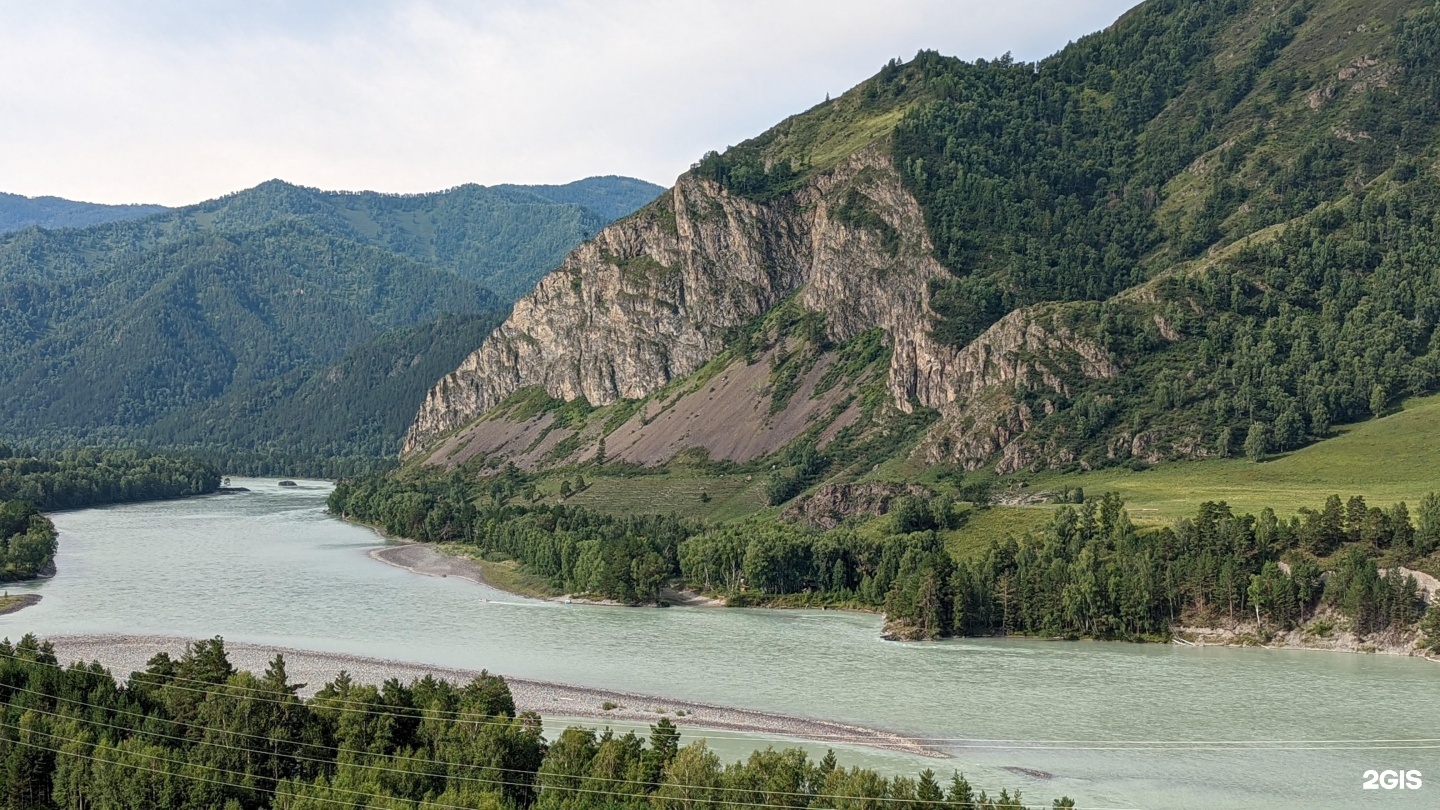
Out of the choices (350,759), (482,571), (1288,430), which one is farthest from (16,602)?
(1288,430)

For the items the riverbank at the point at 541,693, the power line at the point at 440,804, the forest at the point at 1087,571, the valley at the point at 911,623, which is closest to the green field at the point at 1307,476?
the valley at the point at 911,623

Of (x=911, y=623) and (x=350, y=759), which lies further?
(x=911, y=623)

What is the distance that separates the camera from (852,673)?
101000 millimetres

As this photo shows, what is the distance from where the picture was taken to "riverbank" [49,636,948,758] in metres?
81.7

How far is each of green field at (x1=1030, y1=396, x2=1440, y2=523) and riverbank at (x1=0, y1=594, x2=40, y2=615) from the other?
113m

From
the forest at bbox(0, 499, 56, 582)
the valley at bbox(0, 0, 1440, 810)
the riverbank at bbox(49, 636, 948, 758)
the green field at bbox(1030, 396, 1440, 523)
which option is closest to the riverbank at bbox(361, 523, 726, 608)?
the valley at bbox(0, 0, 1440, 810)

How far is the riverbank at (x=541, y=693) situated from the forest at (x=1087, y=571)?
35477 mm

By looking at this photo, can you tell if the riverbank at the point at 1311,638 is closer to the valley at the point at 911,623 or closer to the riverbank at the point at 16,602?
the valley at the point at 911,623

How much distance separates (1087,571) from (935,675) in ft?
85.4

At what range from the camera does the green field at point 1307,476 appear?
140 metres

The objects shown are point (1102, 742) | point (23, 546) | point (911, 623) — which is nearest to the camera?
point (1102, 742)

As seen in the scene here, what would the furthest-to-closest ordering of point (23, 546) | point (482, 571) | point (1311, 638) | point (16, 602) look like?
point (482, 571)
point (23, 546)
point (16, 602)
point (1311, 638)

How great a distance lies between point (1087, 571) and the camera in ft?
391

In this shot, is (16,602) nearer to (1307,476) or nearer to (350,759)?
(350,759)
